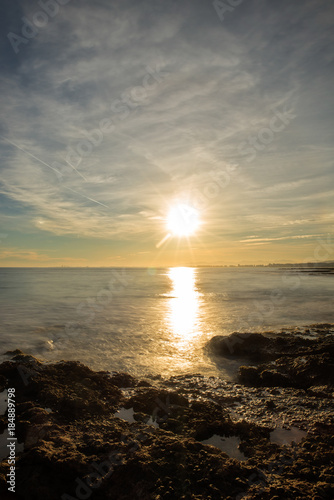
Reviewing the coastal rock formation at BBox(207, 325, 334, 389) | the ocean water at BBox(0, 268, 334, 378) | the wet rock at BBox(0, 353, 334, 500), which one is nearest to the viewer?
the wet rock at BBox(0, 353, 334, 500)

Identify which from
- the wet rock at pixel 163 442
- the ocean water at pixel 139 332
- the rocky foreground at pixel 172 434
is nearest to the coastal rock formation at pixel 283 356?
the rocky foreground at pixel 172 434

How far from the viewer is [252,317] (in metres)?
20.6

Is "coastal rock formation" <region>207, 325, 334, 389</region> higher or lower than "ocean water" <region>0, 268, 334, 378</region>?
higher

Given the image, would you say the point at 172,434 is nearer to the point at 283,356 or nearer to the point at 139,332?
the point at 283,356

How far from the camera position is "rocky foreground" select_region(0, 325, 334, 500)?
13.8 feet

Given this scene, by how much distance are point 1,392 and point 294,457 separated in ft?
22.8

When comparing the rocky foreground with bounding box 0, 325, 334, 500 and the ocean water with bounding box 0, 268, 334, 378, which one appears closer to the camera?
the rocky foreground with bounding box 0, 325, 334, 500

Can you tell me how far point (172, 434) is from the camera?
5480 mm

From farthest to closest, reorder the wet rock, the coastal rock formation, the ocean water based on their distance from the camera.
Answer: the ocean water
the coastal rock formation
the wet rock

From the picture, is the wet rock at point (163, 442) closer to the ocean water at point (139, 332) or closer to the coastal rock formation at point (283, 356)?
the coastal rock formation at point (283, 356)

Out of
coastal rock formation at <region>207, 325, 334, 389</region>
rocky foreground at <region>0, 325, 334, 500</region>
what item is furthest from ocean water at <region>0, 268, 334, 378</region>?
rocky foreground at <region>0, 325, 334, 500</region>

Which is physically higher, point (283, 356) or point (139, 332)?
point (283, 356)

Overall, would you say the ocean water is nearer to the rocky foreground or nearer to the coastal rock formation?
the coastal rock formation

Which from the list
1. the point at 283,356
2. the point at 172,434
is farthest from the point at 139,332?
the point at 172,434
